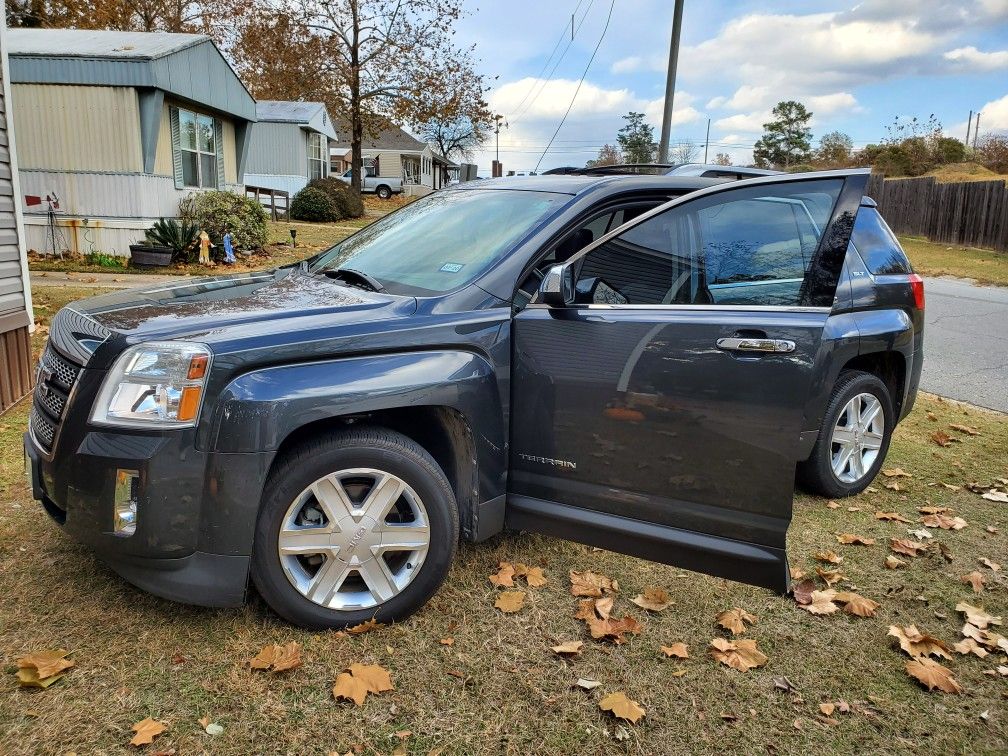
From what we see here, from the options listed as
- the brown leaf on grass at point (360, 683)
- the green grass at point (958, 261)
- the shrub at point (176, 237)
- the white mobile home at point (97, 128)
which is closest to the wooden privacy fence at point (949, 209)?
the green grass at point (958, 261)

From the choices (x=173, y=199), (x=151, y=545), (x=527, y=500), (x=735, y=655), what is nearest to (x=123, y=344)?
(x=151, y=545)

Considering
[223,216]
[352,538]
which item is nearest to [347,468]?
[352,538]

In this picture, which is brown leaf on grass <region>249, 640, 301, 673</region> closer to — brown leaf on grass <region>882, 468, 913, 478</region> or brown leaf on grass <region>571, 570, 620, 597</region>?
brown leaf on grass <region>571, 570, 620, 597</region>

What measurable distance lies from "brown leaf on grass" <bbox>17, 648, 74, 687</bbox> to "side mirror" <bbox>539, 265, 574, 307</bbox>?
2.26 m

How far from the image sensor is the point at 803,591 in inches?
138

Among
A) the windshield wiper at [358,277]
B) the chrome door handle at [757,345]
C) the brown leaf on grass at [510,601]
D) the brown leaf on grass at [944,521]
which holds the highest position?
the windshield wiper at [358,277]

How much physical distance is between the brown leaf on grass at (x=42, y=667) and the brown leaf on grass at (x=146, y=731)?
1.43ft

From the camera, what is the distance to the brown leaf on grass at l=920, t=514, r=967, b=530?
4.25m

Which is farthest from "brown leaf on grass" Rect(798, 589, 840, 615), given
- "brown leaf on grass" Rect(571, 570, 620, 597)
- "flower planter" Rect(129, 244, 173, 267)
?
"flower planter" Rect(129, 244, 173, 267)

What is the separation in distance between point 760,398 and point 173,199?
1420 cm

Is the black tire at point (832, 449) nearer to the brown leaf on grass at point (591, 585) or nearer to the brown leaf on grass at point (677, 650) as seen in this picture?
the brown leaf on grass at point (591, 585)

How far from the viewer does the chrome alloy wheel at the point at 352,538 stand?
289 centimetres

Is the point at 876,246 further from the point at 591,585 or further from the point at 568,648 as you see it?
the point at 568,648

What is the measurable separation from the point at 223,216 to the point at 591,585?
13245 mm
